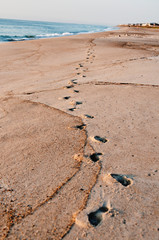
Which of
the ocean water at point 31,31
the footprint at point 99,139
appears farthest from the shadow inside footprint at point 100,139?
the ocean water at point 31,31

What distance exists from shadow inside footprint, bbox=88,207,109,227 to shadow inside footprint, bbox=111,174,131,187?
25cm

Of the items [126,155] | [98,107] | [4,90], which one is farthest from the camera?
[4,90]

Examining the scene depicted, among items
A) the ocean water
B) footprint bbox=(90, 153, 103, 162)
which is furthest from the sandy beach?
the ocean water

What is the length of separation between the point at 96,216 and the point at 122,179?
349 millimetres

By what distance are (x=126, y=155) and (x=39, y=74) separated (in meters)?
2.96

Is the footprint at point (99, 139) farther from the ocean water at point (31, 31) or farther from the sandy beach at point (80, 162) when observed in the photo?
the ocean water at point (31, 31)

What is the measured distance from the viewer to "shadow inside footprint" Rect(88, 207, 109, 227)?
1149 millimetres

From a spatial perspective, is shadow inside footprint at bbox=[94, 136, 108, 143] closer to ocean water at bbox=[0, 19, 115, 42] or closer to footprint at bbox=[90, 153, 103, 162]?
footprint at bbox=[90, 153, 103, 162]

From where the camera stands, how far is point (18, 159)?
1644mm

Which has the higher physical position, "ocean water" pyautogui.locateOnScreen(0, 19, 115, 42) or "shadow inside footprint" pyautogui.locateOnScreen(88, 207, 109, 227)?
"ocean water" pyautogui.locateOnScreen(0, 19, 115, 42)

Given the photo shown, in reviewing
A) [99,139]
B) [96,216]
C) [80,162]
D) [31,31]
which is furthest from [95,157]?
[31,31]

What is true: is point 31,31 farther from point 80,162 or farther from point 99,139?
point 80,162

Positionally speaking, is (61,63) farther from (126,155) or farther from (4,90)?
(126,155)

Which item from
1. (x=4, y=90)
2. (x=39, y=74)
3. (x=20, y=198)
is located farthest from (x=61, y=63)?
(x=20, y=198)
